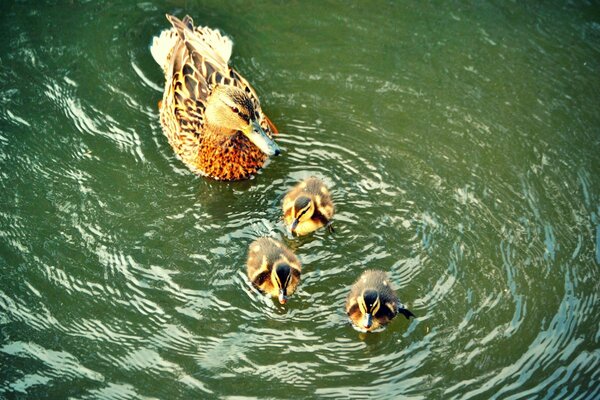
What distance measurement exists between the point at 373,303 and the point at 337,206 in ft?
3.25

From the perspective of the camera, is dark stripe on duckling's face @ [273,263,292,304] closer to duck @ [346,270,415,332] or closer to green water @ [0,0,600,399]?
green water @ [0,0,600,399]

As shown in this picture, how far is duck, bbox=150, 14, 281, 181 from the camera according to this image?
545 cm

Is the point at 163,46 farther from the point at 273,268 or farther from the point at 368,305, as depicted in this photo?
the point at 368,305

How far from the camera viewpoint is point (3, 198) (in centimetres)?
525

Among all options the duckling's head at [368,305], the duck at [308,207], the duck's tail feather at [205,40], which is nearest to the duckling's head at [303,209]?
the duck at [308,207]

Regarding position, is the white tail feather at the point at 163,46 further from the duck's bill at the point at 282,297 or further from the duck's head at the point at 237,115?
the duck's bill at the point at 282,297

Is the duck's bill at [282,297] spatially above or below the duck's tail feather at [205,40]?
below

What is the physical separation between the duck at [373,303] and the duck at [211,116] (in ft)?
3.62

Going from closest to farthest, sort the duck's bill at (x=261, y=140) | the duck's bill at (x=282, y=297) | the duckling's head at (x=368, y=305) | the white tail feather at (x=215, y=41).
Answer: the duckling's head at (x=368, y=305), the duck's bill at (x=282, y=297), the duck's bill at (x=261, y=140), the white tail feather at (x=215, y=41)

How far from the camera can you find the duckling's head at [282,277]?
4.59 m

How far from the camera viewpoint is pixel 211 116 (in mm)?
5562

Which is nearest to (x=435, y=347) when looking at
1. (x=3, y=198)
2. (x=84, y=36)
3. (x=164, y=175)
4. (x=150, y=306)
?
(x=150, y=306)

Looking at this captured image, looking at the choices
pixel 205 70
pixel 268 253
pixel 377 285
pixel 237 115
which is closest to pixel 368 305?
pixel 377 285

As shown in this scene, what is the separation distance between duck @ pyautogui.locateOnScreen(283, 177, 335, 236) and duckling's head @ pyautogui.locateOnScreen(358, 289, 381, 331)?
26.8 inches
